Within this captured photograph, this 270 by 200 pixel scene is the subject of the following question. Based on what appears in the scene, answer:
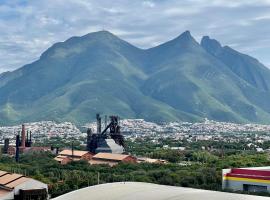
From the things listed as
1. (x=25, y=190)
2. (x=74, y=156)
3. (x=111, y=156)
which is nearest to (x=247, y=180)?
(x=25, y=190)

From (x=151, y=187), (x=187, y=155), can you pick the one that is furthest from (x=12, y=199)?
(x=187, y=155)

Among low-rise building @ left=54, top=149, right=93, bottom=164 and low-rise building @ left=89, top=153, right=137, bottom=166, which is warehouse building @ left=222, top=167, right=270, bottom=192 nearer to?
low-rise building @ left=89, top=153, right=137, bottom=166

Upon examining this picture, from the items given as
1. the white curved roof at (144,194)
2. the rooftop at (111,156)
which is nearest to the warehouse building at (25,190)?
the white curved roof at (144,194)

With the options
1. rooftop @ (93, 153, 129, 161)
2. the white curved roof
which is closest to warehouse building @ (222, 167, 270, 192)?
the white curved roof

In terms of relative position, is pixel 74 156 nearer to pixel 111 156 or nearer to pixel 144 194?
pixel 111 156

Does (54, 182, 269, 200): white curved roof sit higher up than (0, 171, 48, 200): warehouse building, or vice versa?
(54, 182, 269, 200): white curved roof

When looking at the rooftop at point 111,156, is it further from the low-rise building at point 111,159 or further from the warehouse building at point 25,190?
the warehouse building at point 25,190
